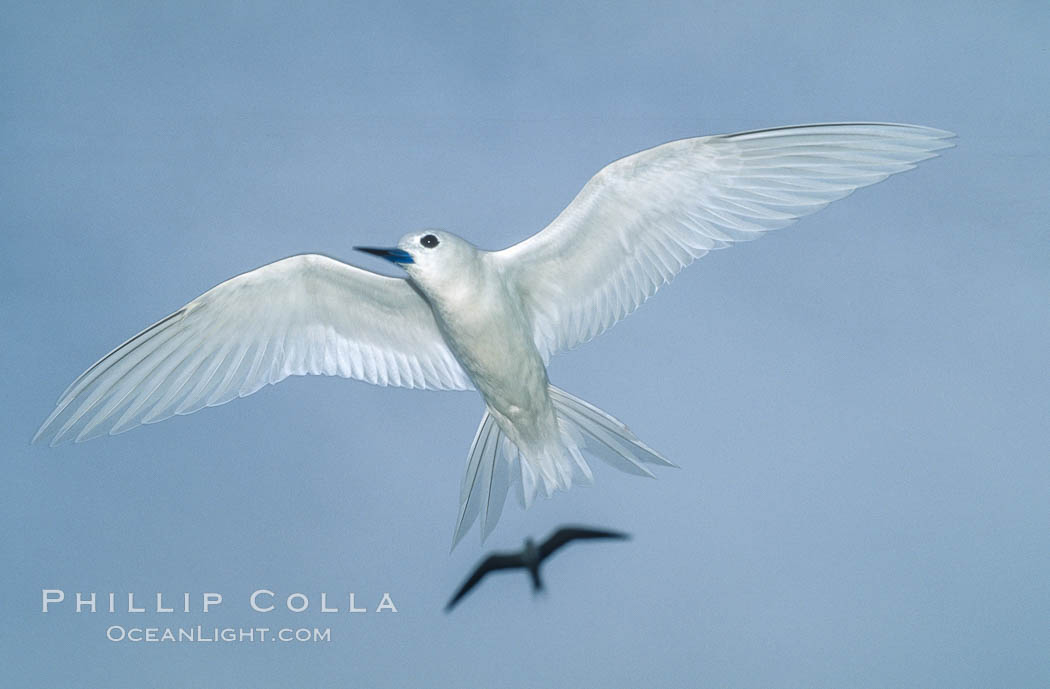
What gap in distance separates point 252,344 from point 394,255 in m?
0.71

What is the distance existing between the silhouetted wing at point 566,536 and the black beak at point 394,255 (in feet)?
3.87

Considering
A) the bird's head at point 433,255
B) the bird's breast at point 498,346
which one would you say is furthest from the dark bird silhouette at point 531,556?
the bird's head at point 433,255

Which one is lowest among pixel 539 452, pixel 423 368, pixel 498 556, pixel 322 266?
pixel 498 556

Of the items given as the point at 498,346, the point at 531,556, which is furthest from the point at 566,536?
the point at 498,346

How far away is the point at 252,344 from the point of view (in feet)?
11.7

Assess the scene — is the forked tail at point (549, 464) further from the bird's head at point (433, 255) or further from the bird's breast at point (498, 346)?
the bird's head at point (433, 255)

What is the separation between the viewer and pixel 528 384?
3396 millimetres

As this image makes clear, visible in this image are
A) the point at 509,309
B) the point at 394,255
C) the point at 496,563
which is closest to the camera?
the point at 394,255

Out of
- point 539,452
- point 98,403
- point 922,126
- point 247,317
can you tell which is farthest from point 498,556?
point 922,126

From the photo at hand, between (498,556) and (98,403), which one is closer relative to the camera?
(98,403)

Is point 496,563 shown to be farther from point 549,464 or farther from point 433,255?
point 433,255

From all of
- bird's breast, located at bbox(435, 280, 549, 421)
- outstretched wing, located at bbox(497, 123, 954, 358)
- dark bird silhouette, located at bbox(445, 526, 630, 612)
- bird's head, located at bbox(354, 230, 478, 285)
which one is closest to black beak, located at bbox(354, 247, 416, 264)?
bird's head, located at bbox(354, 230, 478, 285)

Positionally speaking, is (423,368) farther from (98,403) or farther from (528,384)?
(98,403)

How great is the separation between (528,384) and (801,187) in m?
1.10
